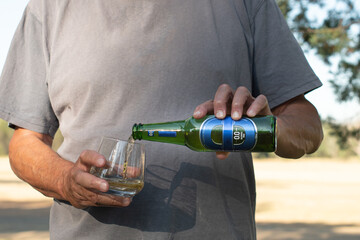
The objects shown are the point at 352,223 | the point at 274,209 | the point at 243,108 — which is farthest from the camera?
the point at 274,209

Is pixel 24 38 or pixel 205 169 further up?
pixel 24 38

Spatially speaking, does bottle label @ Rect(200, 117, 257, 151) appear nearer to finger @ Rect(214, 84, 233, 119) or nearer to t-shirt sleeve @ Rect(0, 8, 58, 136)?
finger @ Rect(214, 84, 233, 119)

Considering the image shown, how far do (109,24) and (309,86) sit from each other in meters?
0.88

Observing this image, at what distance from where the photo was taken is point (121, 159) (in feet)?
5.86

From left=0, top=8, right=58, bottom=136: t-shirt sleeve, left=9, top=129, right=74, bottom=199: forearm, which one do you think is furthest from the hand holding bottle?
left=0, top=8, right=58, bottom=136: t-shirt sleeve

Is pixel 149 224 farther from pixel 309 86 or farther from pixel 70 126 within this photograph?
pixel 309 86

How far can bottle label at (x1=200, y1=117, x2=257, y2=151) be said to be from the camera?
1.81 m

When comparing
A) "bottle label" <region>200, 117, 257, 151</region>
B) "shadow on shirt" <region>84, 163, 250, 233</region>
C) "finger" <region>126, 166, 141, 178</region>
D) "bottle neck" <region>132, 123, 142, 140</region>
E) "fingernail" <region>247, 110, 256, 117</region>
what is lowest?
"shadow on shirt" <region>84, 163, 250, 233</region>

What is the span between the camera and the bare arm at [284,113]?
1729 millimetres

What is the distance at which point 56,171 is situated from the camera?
2.01m

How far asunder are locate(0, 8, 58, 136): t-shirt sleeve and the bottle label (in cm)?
87

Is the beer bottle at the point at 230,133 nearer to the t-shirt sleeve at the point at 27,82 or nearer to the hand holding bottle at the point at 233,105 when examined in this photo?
the hand holding bottle at the point at 233,105

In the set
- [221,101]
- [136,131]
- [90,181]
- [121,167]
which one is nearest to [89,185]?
[90,181]

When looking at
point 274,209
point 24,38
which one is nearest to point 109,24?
point 24,38
